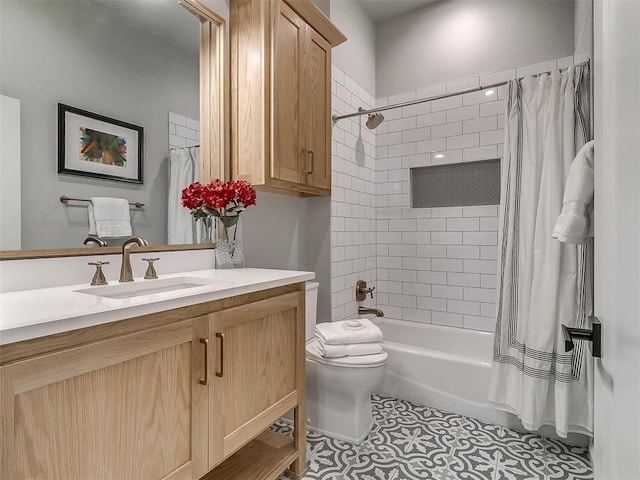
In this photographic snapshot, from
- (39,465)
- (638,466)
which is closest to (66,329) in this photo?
(39,465)

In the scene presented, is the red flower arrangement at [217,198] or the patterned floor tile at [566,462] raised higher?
the red flower arrangement at [217,198]

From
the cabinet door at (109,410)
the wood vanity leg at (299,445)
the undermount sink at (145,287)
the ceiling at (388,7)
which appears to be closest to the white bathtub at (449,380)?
the wood vanity leg at (299,445)

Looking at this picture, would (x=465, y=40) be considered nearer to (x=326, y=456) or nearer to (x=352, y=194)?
(x=352, y=194)

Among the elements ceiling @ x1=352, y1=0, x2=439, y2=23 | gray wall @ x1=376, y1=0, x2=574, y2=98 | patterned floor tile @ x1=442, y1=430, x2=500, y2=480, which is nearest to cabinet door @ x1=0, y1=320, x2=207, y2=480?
patterned floor tile @ x1=442, y1=430, x2=500, y2=480

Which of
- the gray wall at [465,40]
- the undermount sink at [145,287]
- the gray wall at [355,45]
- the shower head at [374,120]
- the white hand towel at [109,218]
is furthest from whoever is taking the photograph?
the shower head at [374,120]

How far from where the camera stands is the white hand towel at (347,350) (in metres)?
1.87

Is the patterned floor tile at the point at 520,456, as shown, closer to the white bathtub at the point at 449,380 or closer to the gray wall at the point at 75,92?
the white bathtub at the point at 449,380

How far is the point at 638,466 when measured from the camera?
17.3 inches

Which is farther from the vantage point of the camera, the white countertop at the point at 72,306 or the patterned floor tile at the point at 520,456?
the patterned floor tile at the point at 520,456

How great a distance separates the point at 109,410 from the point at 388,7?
3.36m

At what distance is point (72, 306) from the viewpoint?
91 cm

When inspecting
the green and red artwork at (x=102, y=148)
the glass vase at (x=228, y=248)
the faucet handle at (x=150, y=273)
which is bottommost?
the faucet handle at (x=150, y=273)

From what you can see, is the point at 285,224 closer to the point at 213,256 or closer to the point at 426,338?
the point at 213,256

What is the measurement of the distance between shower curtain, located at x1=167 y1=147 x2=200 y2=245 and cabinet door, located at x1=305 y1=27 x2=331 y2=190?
0.67 m
